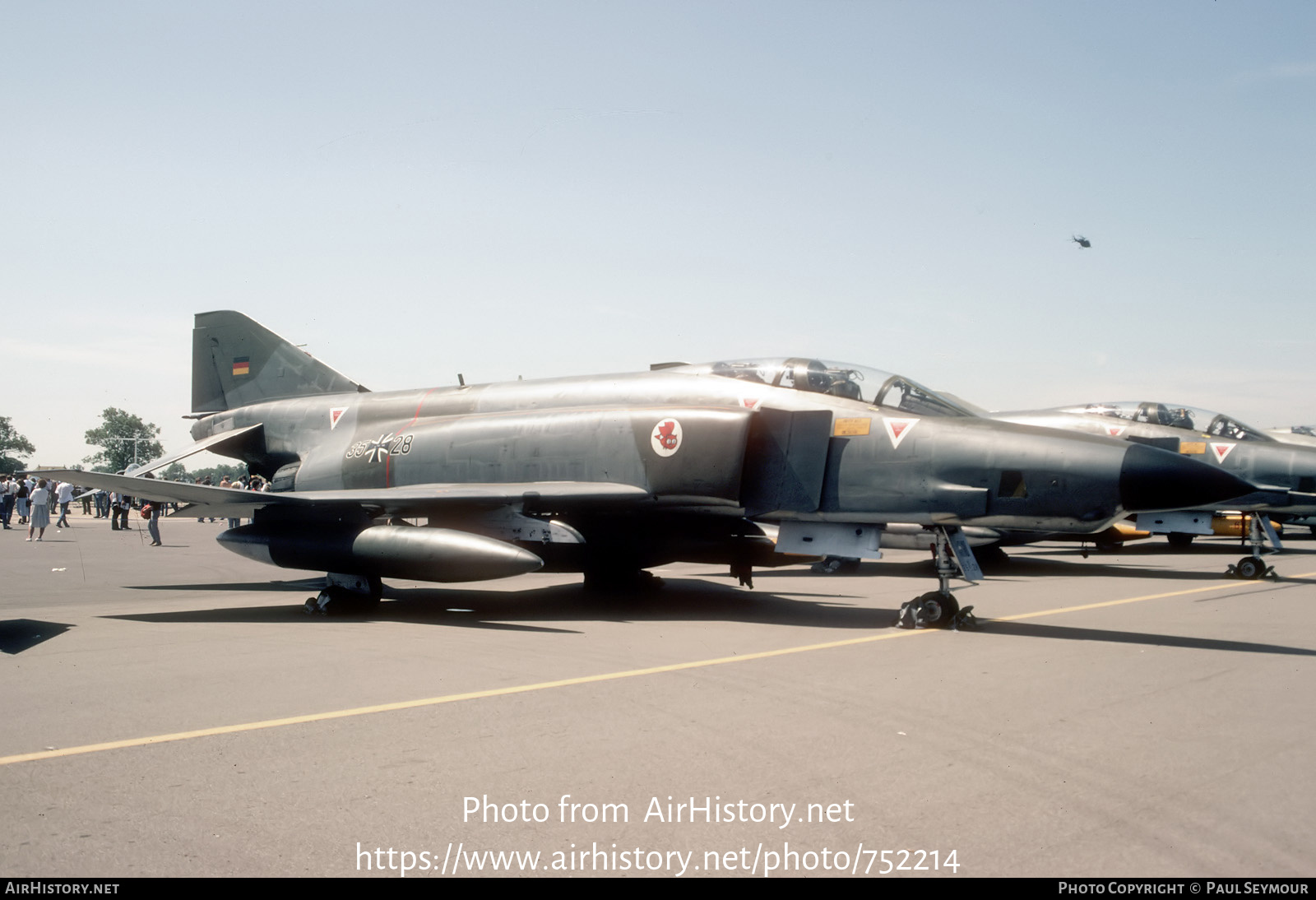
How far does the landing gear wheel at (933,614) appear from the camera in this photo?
29.4 feet

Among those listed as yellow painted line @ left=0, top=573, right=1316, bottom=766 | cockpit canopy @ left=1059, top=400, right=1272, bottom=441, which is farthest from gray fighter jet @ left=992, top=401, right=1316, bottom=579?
yellow painted line @ left=0, top=573, right=1316, bottom=766

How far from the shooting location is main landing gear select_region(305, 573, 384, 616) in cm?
1054

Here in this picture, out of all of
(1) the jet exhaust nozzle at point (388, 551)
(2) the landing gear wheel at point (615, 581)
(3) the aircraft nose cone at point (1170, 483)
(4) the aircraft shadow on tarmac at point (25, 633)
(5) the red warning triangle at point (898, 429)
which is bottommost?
(4) the aircraft shadow on tarmac at point (25, 633)

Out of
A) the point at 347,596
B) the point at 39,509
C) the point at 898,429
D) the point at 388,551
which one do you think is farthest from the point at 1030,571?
the point at 39,509

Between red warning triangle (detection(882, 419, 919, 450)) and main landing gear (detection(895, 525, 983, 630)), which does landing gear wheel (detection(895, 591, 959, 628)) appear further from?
red warning triangle (detection(882, 419, 919, 450))

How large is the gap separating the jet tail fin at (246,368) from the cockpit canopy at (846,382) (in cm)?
738

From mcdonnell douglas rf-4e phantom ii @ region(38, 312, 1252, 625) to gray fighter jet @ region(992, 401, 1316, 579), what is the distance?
8.37m

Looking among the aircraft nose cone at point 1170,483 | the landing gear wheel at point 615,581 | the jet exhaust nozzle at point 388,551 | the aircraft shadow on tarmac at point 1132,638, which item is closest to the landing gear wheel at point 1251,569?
the aircraft shadow on tarmac at point 1132,638

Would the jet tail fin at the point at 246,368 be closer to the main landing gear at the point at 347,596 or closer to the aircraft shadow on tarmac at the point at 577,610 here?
the aircraft shadow on tarmac at the point at 577,610

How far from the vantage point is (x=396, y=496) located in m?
10.6

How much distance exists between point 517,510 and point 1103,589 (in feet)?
28.2

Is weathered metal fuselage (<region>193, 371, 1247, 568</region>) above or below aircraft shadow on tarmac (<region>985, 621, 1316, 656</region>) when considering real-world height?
above

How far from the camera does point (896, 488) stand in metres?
8.88
